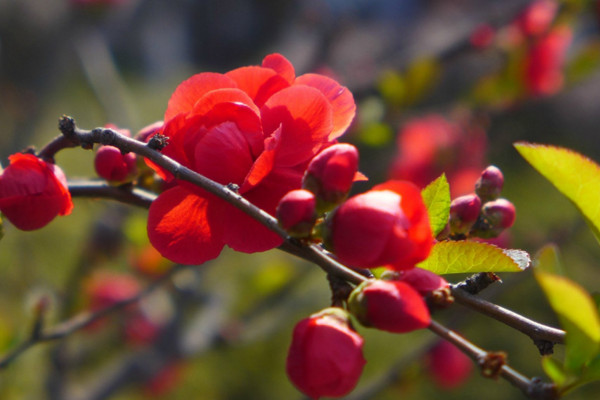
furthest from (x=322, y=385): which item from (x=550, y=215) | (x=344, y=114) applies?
(x=550, y=215)

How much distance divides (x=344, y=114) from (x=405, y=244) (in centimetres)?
14

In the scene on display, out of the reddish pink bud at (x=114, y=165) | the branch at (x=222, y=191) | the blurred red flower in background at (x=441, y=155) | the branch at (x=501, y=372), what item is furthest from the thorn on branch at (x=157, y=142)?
the blurred red flower in background at (x=441, y=155)

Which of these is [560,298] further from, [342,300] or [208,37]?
[208,37]

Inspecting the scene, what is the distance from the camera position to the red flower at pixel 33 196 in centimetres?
39

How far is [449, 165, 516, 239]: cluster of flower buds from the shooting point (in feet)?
1.53

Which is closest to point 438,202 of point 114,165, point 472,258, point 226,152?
point 472,258

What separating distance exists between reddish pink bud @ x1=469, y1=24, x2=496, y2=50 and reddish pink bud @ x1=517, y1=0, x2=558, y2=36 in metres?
0.07

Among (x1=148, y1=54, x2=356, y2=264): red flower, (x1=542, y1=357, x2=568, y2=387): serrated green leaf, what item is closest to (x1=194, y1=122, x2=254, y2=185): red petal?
(x1=148, y1=54, x2=356, y2=264): red flower

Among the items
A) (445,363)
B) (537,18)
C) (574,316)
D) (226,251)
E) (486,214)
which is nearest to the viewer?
(574,316)

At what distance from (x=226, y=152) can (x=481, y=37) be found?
1085 mm

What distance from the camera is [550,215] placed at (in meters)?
3.33

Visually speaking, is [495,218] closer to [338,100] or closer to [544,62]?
[338,100]

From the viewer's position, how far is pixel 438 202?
40cm

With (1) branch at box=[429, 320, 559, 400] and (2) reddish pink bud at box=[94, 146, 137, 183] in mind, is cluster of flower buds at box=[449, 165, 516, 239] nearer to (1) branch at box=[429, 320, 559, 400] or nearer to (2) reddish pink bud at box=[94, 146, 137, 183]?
(1) branch at box=[429, 320, 559, 400]
